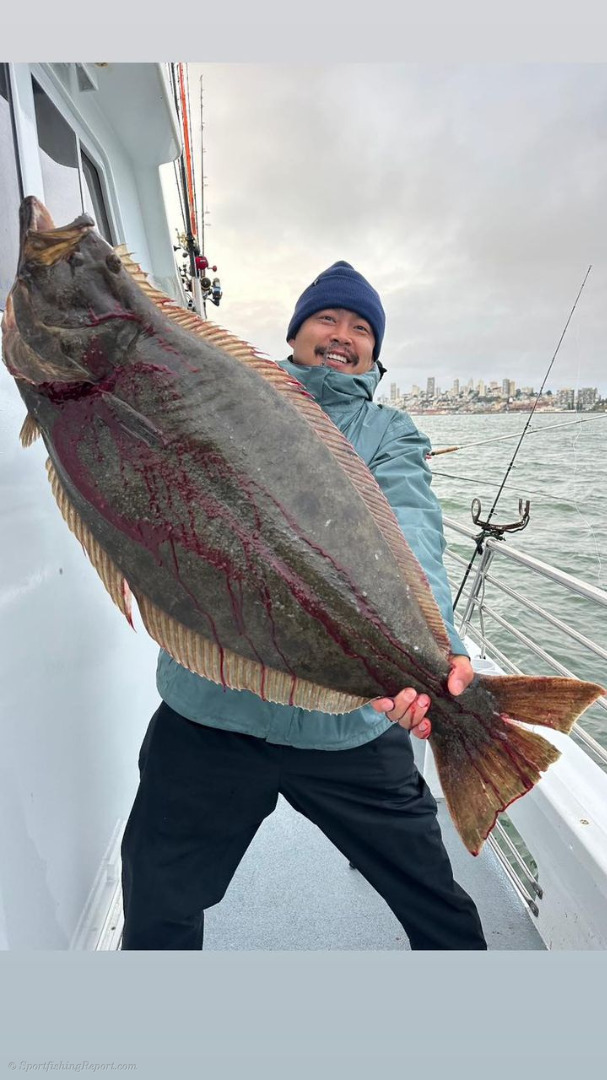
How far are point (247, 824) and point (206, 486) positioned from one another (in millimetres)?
1305

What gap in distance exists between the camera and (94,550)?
4.33 feet

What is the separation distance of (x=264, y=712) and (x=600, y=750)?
6.66 ft

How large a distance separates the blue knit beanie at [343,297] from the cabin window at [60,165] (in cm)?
116

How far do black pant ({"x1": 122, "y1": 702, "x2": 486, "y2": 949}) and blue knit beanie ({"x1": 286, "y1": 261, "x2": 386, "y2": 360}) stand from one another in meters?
1.65

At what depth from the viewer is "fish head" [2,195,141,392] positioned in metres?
1.18

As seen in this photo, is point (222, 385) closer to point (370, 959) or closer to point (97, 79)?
point (370, 959)

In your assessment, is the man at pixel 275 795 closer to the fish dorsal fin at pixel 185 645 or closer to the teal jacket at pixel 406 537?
the teal jacket at pixel 406 537

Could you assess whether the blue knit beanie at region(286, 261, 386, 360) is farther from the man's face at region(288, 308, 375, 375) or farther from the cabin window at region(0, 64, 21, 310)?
the cabin window at region(0, 64, 21, 310)

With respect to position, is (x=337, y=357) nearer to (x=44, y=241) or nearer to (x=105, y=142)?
(x=44, y=241)

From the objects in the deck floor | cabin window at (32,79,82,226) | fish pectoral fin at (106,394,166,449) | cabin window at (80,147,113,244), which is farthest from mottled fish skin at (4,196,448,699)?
cabin window at (80,147,113,244)

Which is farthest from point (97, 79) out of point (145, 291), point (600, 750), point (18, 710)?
point (600, 750)

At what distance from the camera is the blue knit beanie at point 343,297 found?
223cm

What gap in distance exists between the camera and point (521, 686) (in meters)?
1.48

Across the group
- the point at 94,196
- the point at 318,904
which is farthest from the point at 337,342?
the point at 318,904
